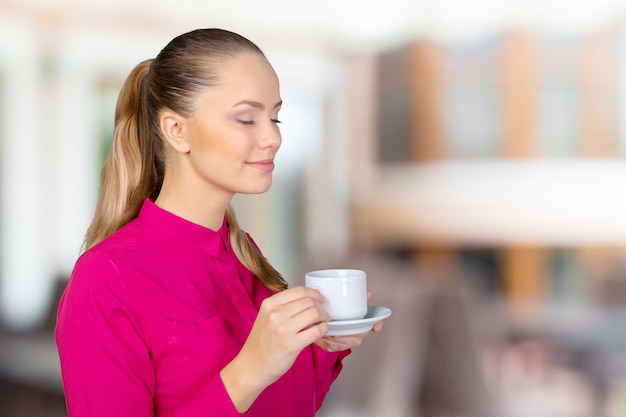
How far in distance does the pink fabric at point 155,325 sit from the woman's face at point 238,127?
121 mm

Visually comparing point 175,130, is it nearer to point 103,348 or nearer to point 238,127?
point 238,127

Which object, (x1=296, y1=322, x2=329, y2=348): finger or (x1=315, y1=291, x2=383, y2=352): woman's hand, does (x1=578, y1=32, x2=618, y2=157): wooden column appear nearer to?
(x1=315, y1=291, x2=383, y2=352): woman's hand

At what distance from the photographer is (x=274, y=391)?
1184 millimetres

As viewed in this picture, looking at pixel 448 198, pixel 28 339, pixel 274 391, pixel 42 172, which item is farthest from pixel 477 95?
pixel 274 391

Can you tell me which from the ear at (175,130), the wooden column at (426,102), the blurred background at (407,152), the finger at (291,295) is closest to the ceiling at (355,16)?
the blurred background at (407,152)

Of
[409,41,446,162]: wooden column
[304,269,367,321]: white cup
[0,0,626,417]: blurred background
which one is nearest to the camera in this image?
[304,269,367,321]: white cup

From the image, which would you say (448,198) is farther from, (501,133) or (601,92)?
(601,92)

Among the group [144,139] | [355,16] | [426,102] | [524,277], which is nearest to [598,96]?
[426,102]

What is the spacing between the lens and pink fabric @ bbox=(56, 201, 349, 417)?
100cm

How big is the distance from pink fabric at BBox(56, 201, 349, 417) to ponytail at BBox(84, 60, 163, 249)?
0.05m

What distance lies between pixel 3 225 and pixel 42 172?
37cm

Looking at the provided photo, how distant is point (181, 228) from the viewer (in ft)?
3.78

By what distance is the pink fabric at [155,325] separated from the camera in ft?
3.27

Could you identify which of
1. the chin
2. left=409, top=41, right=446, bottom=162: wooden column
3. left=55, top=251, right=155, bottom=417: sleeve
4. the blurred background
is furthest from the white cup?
left=409, top=41, right=446, bottom=162: wooden column
